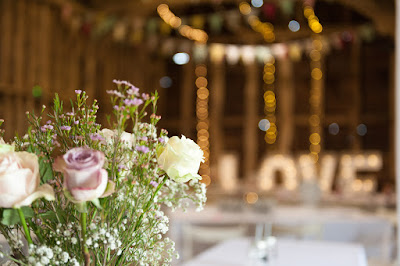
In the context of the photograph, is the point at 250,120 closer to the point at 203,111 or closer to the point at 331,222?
the point at 203,111

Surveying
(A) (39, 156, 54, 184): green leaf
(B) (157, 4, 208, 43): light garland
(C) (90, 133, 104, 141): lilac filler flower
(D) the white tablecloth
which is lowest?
(D) the white tablecloth

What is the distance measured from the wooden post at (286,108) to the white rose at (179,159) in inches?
445

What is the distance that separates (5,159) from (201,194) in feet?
1.33

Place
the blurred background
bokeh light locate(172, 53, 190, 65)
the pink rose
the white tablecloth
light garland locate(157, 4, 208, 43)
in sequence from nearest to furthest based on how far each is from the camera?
the pink rose, the white tablecloth, the blurred background, light garland locate(157, 4, 208, 43), bokeh light locate(172, 53, 190, 65)

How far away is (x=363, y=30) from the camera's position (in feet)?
28.8

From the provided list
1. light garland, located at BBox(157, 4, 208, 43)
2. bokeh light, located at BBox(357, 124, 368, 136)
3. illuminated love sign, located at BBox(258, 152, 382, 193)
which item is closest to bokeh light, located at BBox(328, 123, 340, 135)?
bokeh light, located at BBox(357, 124, 368, 136)

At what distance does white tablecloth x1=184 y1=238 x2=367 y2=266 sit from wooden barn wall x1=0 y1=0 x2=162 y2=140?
4.60 m

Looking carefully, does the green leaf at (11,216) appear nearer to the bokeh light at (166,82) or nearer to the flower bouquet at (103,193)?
the flower bouquet at (103,193)

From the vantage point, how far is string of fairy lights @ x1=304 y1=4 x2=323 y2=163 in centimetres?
1205

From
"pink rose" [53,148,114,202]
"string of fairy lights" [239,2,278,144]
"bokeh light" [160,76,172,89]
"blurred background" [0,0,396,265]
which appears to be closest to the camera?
"pink rose" [53,148,114,202]

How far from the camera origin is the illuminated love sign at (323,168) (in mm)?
10781

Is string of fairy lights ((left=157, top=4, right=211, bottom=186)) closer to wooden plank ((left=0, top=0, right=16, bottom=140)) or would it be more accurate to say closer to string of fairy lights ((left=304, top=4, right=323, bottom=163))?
string of fairy lights ((left=304, top=4, right=323, bottom=163))

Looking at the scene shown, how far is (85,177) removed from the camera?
0.84m

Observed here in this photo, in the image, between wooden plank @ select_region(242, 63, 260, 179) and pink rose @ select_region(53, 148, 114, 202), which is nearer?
pink rose @ select_region(53, 148, 114, 202)
